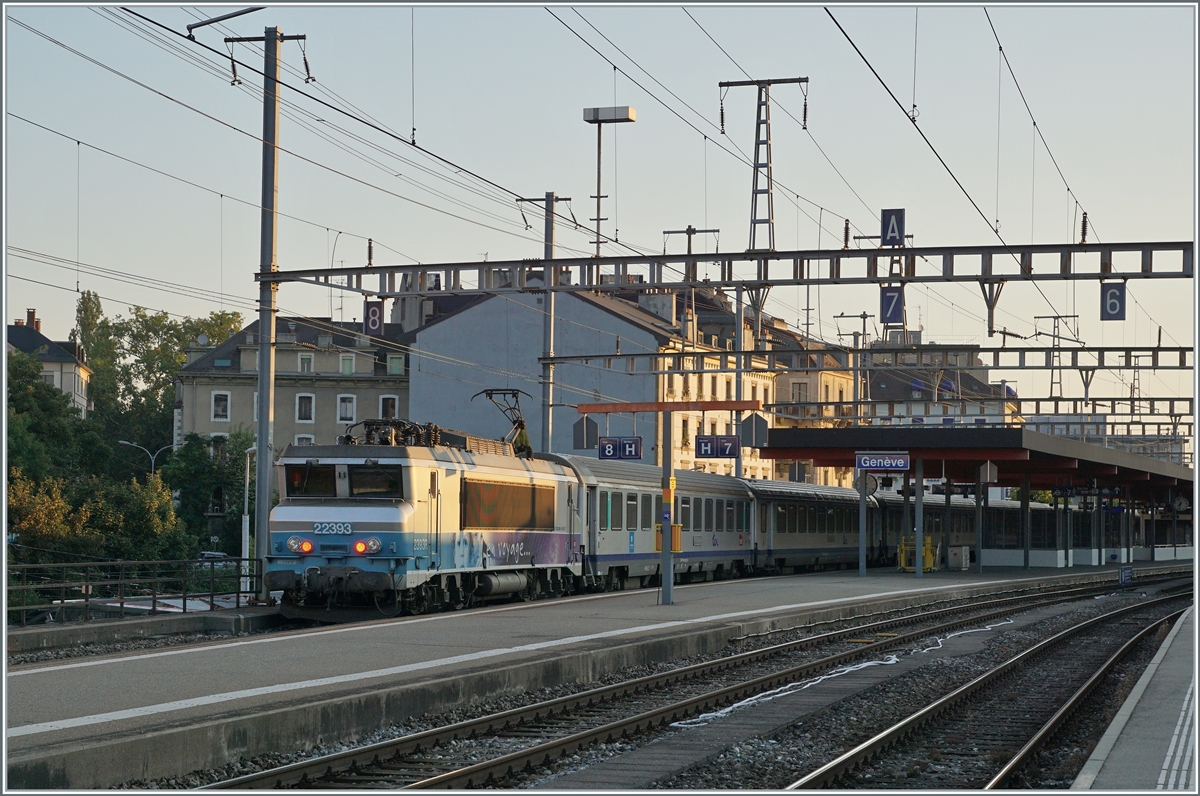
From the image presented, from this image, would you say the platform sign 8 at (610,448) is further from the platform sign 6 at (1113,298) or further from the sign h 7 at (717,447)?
the platform sign 6 at (1113,298)

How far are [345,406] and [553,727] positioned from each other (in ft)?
249

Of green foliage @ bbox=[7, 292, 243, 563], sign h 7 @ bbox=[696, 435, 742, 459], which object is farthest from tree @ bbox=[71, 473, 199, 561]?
sign h 7 @ bbox=[696, 435, 742, 459]

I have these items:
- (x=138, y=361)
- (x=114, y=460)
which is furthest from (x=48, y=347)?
(x=114, y=460)

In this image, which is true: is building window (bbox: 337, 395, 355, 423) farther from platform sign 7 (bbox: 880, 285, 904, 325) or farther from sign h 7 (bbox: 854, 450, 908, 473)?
platform sign 7 (bbox: 880, 285, 904, 325)

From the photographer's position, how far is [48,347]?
115 meters

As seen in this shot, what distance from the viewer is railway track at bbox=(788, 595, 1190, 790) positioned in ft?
36.8

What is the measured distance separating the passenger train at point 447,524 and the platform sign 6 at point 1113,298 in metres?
8.23

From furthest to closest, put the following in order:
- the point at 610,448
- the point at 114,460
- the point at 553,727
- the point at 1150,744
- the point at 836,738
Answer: the point at 114,460, the point at 610,448, the point at 553,727, the point at 836,738, the point at 1150,744

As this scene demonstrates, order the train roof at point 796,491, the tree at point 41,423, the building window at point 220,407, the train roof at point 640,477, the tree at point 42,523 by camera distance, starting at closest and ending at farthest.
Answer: the train roof at point 640,477, the train roof at point 796,491, the tree at point 42,523, the tree at point 41,423, the building window at point 220,407

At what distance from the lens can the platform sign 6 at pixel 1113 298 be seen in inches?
933

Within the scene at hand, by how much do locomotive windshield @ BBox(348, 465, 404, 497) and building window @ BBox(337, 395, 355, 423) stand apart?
66.0m

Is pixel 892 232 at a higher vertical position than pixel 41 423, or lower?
higher

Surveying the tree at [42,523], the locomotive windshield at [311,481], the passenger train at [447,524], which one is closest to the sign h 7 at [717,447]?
the passenger train at [447,524]

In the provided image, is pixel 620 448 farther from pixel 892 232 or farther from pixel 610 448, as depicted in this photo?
pixel 892 232
